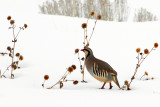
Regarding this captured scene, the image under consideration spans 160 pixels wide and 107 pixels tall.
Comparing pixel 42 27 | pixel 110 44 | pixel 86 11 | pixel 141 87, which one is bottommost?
pixel 141 87

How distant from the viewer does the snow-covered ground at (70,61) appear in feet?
6.19

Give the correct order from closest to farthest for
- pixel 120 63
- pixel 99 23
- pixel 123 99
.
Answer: pixel 123 99
pixel 120 63
pixel 99 23

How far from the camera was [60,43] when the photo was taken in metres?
4.67

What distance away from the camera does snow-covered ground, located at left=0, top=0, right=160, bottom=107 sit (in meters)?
1.89

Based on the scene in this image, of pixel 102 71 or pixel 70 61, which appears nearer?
pixel 102 71

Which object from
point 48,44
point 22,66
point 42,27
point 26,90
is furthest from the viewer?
point 42,27

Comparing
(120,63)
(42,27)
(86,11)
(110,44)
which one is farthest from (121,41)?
(86,11)

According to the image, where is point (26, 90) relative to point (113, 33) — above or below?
below

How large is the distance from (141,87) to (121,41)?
9.30 feet

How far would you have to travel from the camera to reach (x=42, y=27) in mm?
5754

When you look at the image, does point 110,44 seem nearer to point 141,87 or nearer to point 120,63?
point 120,63

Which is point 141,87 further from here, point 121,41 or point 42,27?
point 42,27

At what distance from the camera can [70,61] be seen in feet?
11.5

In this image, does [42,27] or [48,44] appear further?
[42,27]
